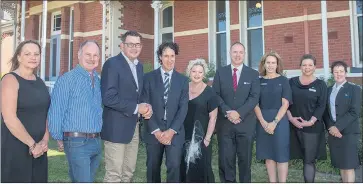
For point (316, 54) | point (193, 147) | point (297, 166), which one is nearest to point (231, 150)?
point (193, 147)

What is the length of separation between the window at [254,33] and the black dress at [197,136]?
8.02m

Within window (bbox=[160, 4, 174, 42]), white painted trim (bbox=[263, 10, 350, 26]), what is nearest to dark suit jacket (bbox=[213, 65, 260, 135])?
white painted trim (bbox=[263, 10, 350, 26])

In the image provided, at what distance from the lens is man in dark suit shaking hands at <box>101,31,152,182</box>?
3.78 meters

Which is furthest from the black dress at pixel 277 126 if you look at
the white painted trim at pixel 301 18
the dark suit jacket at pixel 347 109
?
the white painted trim at pixel 301 18

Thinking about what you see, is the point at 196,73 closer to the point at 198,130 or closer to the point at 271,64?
the point at 198,130

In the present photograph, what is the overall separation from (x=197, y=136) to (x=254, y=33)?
872 centimetres

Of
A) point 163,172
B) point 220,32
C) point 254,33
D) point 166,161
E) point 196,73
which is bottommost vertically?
point 163,172

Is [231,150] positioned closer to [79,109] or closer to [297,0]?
[79,109]

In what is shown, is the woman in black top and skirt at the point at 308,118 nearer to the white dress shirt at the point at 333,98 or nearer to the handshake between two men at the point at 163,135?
the white dress shirt at the point at 333,98

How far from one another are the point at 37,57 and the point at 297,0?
9850 millimetres

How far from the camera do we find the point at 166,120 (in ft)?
13.8

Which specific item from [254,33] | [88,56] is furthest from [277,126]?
[254,33]

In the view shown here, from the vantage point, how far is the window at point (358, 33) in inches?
402

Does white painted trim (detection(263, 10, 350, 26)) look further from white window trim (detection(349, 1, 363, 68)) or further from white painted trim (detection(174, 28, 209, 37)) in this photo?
white painted trim (detection(174, 28, 209, 37))
